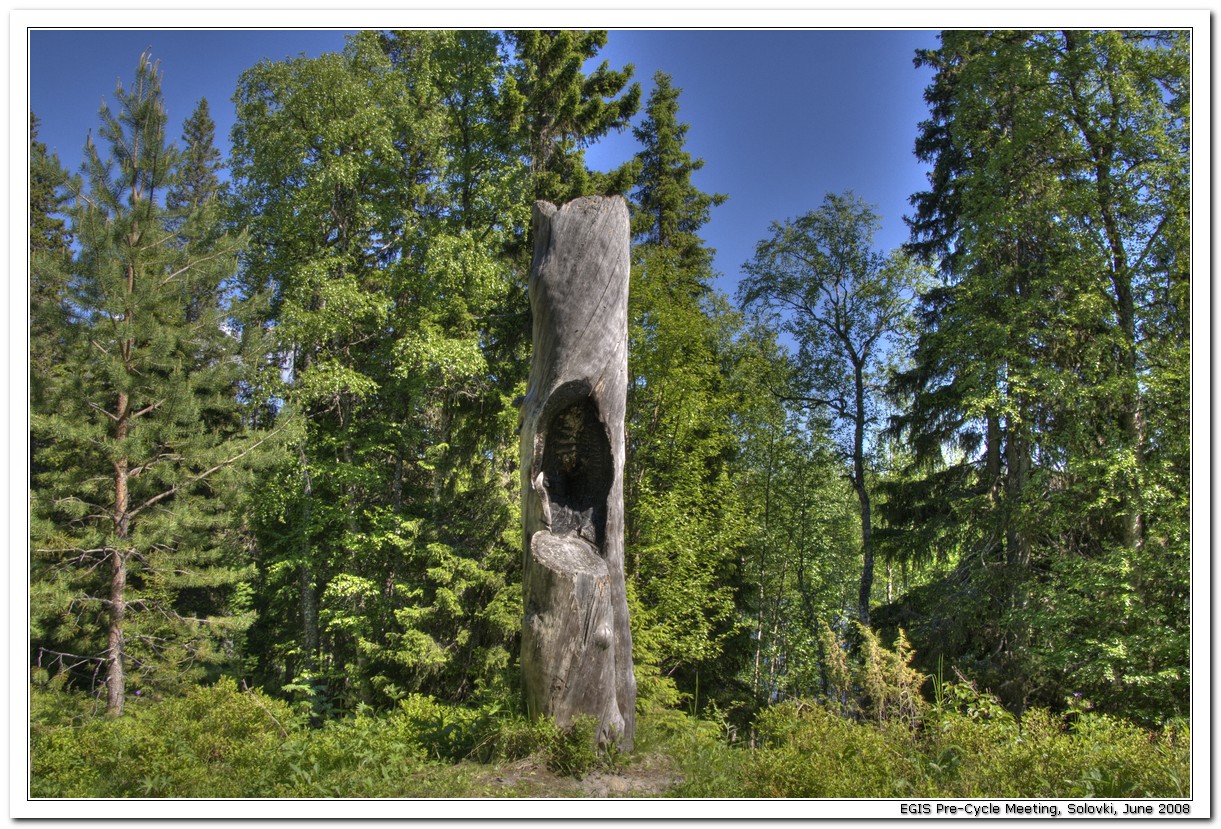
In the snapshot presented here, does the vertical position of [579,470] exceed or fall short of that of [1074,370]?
it falls short

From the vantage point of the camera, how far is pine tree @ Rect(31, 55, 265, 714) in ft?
25.1

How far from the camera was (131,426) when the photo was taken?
8094mm

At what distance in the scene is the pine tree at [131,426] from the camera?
765 centimetres

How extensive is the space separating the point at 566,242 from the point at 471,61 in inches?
384

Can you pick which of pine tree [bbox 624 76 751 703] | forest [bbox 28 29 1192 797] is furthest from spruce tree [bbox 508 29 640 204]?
pine tree [bbox 624 76 751 703]

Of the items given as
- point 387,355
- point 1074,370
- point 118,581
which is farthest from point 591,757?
point 387,355

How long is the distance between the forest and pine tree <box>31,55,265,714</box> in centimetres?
5

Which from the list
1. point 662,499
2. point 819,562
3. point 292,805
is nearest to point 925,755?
point 292,805

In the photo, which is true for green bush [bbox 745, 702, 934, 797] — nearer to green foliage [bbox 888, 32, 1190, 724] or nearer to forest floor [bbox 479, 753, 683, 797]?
forest floor [bbox 479, 753, 683, 797]

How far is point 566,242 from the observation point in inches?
220

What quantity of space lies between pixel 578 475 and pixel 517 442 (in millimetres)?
6353

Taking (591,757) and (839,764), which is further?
(591,757)

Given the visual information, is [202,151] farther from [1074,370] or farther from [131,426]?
[1074,370]

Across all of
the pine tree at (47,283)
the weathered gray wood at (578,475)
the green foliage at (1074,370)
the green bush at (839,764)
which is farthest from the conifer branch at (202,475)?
the green foliage at (1074,370)
